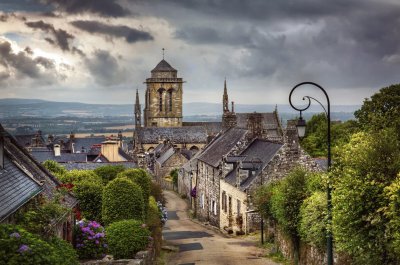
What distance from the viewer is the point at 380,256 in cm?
1579

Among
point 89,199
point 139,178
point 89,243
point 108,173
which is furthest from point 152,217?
point 108,173

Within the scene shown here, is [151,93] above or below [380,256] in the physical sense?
above

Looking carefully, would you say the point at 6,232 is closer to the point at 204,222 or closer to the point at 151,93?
the point at 204,222

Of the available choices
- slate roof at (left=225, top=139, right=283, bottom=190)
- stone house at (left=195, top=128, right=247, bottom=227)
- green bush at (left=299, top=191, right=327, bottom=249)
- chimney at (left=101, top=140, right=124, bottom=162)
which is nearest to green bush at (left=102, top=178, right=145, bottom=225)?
green bush at (left=299, top=191, right=327, bottom=249)

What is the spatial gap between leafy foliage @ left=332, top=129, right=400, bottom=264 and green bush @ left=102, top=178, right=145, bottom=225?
11.5 meters

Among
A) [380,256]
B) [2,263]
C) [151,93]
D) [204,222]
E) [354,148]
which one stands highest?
[151,93]

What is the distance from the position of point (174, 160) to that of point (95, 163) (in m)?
40.1

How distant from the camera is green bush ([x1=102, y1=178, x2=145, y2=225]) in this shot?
2572 centimetres

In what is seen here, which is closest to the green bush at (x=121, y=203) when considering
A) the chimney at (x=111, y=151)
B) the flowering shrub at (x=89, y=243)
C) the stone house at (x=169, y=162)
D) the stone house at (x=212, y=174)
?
the flowering shrub at (x=89, y=243)

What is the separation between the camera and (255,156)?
3966 cm

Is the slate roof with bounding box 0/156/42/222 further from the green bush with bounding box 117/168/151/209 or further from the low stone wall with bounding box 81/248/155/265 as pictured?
the green bush with bounding box 117/168/151/209

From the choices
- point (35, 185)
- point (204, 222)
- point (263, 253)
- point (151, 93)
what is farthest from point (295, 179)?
point (151, 93)

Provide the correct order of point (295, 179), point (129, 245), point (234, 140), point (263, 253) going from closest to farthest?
1. point (129, 245)
2. point (295, 179)
3. point (263, 253)
4. point (234, 140)

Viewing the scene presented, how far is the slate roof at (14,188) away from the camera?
14391 millimetres
